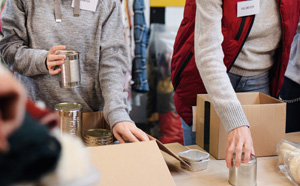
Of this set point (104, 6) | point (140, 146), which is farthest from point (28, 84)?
point (140, 146)

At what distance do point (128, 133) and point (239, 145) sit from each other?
34 cm

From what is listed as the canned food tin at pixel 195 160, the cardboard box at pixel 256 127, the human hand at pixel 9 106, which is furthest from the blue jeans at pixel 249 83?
the human hand at pixel 9 106

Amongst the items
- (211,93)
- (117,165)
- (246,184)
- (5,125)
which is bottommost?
(246,184)

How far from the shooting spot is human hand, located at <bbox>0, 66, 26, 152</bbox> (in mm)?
249

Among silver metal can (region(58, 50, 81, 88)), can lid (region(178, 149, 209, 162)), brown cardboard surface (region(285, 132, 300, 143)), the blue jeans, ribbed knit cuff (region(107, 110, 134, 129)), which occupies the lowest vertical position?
brown cardboard surface (region(285, 132, 300, 143))

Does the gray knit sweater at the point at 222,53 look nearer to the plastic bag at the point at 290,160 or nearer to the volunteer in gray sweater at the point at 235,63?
the volunteer in gray sweater at the point at 235,63

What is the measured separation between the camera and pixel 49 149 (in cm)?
27

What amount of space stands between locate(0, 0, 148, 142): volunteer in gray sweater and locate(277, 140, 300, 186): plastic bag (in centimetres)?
56

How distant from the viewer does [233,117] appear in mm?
1158

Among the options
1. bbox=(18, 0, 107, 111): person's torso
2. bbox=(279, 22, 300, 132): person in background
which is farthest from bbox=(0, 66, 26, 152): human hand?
bbox=(279, 22, 300, 132): person in background

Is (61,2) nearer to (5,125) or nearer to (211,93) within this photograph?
(211,93)

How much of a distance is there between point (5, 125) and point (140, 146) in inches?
28.4

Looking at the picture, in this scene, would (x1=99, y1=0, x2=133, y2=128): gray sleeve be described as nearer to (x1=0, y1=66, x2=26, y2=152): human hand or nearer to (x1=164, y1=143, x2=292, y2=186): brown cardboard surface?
(x1=164, y1=143, x2=292, y2=186): brown cardboard surface

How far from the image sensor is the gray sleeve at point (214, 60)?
1.19 m
